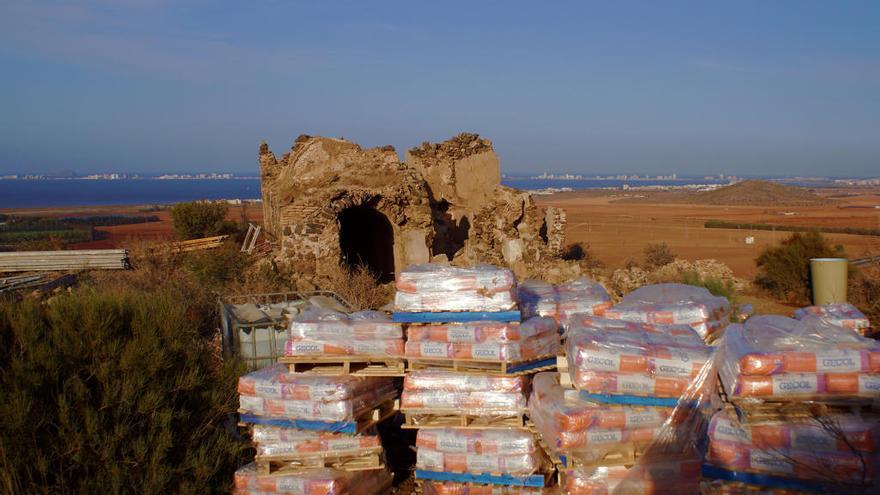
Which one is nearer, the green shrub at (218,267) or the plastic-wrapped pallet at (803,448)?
the plastic-wrapped pallet at (803,448)

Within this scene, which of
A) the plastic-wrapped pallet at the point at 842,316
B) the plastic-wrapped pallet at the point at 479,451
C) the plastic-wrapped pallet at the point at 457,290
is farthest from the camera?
the plastic-wrapped pallet at the point at 842,316

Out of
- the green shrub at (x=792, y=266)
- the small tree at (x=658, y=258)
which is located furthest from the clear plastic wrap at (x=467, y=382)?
the small tree at (x=658, y=258)

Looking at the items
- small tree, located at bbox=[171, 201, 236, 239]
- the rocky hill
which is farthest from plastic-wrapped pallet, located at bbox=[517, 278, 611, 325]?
the rocky hill

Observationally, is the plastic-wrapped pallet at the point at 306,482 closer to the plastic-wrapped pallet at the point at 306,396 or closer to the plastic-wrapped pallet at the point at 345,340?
the plastic-wrapped pallet at the point at 306,396

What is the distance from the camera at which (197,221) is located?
27422 millimetres

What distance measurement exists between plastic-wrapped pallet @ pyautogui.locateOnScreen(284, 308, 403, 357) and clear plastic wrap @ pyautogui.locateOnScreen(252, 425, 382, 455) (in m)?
0.69

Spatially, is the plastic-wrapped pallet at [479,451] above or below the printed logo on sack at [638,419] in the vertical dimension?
below

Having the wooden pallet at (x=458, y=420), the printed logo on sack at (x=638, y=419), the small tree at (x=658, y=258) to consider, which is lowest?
the small tree at (x=658, y=258)

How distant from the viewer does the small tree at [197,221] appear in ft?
89.0

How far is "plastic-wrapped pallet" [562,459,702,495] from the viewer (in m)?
5.52

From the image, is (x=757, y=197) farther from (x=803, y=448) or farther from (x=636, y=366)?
(x=803, y=448)

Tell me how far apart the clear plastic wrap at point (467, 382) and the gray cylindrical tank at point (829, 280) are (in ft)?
31.8

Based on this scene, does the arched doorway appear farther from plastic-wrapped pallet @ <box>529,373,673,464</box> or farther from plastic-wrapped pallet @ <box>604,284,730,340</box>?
plastic-wrapped pallet @ <box>529,373,673,464</box>

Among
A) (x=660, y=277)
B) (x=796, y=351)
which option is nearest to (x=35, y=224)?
(x=660, y=277)
